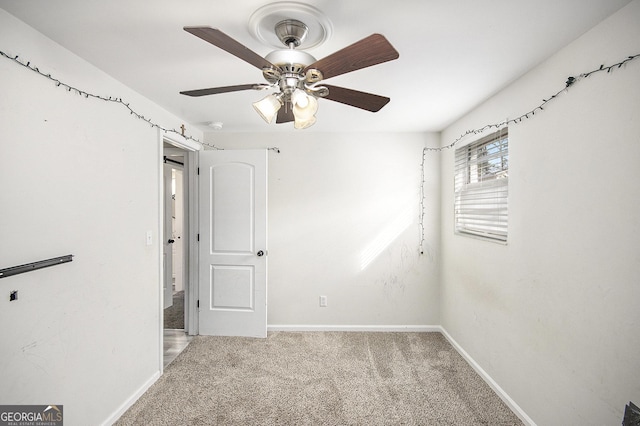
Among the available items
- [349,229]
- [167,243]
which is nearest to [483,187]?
[349,229]

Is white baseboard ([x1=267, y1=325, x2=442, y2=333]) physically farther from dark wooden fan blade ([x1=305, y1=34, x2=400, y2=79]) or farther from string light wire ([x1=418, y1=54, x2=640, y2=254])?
dark wooden fan blade ([x1=305, y1=34, x2=400, y2=79])

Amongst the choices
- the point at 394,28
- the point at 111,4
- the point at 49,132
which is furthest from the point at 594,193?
the point at 49,132

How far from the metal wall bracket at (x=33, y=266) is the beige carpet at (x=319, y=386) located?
1.17m

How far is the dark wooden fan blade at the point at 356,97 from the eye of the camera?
1.40m

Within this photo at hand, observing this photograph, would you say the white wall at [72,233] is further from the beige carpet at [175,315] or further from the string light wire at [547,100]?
the string light wire at [547,100]

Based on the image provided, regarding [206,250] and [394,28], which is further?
[206,250]

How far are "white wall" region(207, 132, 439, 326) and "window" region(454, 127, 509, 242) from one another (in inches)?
18.7

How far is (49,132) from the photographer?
149 centimetres

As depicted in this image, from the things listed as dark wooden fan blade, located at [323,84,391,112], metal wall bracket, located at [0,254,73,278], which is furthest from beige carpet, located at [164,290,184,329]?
dark wooden fan blade, located at [323,84,391,112]

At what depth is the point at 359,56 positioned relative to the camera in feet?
3.57

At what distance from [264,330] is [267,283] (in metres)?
0.51

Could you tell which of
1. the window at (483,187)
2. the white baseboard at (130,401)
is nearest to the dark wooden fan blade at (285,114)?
the window at (483,187)

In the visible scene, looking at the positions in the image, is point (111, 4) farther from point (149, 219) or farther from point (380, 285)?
point (380, 285)
